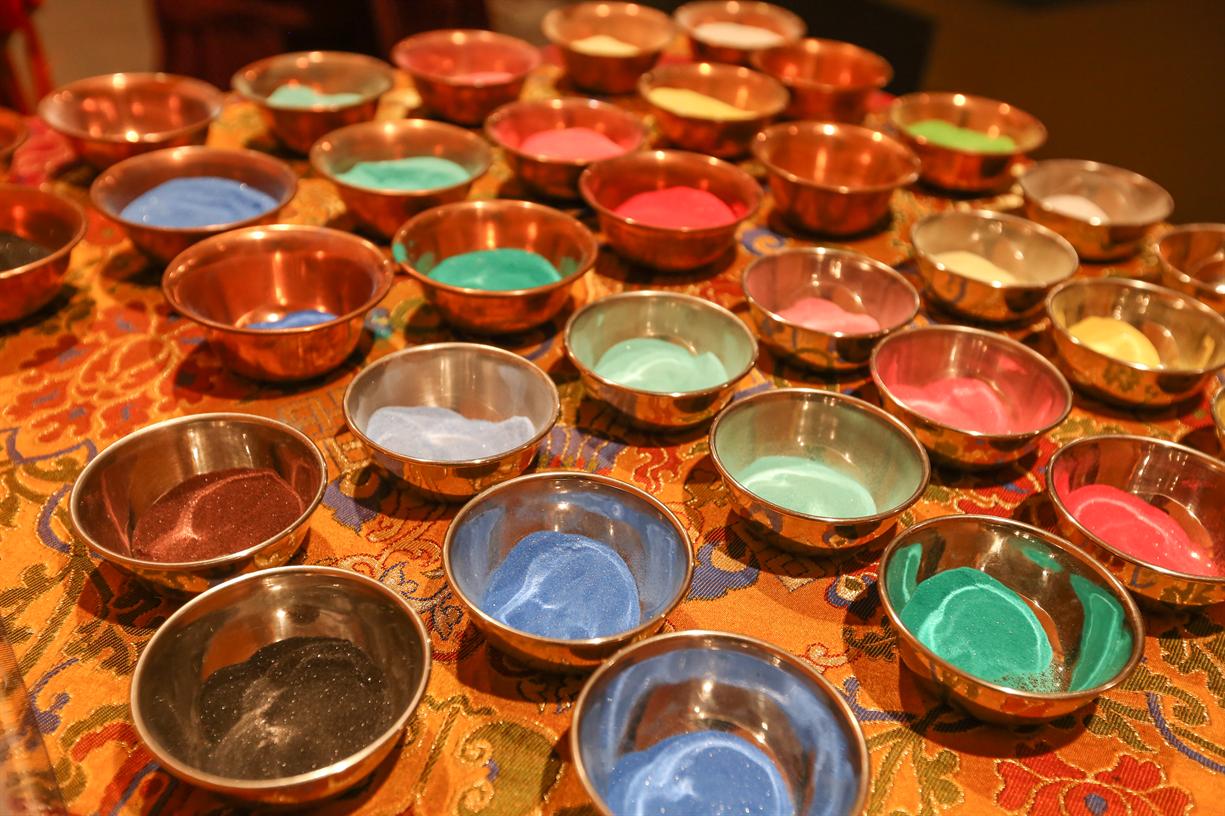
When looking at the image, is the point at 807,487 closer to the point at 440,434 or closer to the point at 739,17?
the point at 440,434

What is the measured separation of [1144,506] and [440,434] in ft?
4.05

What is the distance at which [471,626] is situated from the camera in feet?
4.42

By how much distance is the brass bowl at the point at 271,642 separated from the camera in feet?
3.35

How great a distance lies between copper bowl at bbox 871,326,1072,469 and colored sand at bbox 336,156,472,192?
1114 millimetres

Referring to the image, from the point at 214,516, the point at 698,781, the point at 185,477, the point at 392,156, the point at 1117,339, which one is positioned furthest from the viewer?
the point at 392,156

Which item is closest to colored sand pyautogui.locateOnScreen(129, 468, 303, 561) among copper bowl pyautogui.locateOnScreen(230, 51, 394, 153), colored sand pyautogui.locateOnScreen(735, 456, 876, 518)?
colored sand pyautogui.locateOnScreen(735, 456, 876, 518)

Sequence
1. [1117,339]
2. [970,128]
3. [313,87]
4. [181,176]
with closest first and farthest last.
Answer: [1117,339], [181,176], [313,87], [970,128]

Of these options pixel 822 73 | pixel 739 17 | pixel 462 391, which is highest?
pixel 739 17

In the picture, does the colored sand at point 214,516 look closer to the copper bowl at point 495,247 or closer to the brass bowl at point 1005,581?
the copper bowl at point 495,247

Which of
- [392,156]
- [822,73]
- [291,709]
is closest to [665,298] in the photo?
[392,156]

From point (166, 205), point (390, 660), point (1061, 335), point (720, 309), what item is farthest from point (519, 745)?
point (166, 205)

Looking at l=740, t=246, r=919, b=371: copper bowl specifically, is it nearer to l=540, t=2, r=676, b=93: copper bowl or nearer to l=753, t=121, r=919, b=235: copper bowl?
l=753, t=121, r=919, b=235: copper bowl

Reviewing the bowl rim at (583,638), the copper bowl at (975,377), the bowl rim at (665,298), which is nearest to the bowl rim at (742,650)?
the bowl rim at (583,638)

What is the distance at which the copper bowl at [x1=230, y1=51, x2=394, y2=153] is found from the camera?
244 centimetres
